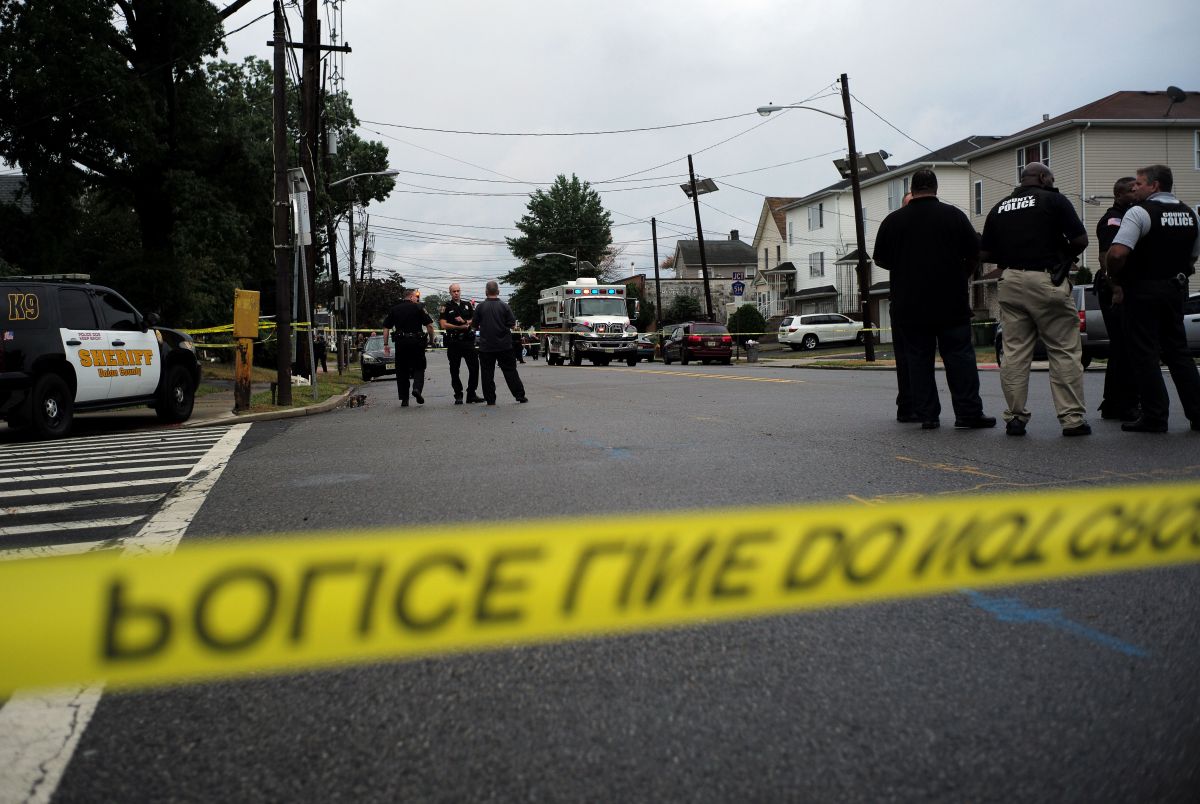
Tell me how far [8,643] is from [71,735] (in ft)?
2.98

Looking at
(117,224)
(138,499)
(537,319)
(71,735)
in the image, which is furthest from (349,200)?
(71,735)

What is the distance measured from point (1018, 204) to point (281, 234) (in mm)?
12346

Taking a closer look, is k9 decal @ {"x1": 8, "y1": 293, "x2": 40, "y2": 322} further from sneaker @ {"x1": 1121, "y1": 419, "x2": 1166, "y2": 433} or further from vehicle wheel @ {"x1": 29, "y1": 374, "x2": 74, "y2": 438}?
sneaker @ {"x1": 1121, "y1": 419, "x2": 1166, "y2": 433}

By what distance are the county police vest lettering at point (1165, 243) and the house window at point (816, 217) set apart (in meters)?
57.7

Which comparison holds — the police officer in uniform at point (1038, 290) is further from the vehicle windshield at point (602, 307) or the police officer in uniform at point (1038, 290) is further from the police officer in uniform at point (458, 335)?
the vehicle windshield at point (602, 307)

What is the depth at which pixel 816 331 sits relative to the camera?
→ 51.5 meters

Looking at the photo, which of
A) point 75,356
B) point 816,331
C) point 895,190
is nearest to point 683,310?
point 895,190

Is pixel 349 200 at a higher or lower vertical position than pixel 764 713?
higher

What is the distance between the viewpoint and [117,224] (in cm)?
4934

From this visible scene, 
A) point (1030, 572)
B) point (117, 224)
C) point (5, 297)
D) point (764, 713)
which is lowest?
point (764, 713)

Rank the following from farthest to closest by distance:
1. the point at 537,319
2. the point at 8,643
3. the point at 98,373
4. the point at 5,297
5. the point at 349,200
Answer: the point at 537,319 → the point at 349,200 → the point at 98,373 → the point at 5,297 → the point at 8,643

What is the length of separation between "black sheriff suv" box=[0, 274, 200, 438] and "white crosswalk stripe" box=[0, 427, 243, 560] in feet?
1.49

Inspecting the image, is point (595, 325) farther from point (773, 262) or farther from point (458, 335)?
point (773, 262)

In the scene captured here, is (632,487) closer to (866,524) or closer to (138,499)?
(138,499)
